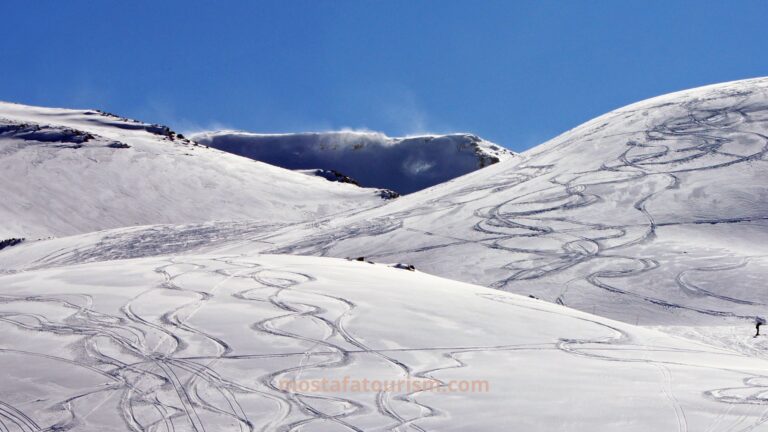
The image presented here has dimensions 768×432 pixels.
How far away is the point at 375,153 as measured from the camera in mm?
111500

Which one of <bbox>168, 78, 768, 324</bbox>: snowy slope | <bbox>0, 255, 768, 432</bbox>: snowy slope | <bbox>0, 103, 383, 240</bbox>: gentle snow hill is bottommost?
<bbox>0, 255, 768, 432</bbox>: snowy slope

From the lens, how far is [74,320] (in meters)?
12.9

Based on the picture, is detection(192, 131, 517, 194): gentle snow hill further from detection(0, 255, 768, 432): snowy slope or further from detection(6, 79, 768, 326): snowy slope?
detection(0, 255, 768, 432): snowy slope

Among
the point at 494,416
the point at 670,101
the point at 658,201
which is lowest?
the point at 494,416

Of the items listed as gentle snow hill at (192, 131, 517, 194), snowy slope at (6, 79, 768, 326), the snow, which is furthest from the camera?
gentle snow hill at (192, 131, 517, 194)

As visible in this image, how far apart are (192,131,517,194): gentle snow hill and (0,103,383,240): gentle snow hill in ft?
124

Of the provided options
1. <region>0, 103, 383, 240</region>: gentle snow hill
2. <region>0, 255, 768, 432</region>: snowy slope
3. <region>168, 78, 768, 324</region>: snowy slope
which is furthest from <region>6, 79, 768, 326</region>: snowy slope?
<region>0, 103, 383, 240</region>: gentle snow hill

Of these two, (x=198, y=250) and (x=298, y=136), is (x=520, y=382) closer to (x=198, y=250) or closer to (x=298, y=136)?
(x=198, y=250)

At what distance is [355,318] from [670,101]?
3063 centimetres

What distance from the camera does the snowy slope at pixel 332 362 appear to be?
29.6 feet

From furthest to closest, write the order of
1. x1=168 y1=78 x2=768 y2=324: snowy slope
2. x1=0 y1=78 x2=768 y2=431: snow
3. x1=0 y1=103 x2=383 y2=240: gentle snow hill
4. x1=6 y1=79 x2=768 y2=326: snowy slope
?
1. x1=0 y1=103 x2=383 y2=240: gentle snow hill
2. x1=6 y1=79 x2=768 y2=326: snowy slope
3. x1=168 y1=78 x2=768 y2=324: snowy slope
4. x1=0 y1=78 x2=768 y2=431: snow

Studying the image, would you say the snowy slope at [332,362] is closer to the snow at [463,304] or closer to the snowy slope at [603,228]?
the snow at [463,304]

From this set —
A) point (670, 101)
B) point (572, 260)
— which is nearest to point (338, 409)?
point (572, 260)

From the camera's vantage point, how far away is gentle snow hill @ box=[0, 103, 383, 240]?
165ft
